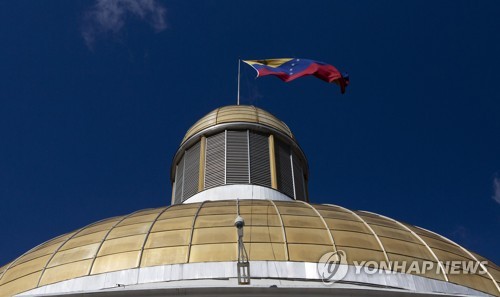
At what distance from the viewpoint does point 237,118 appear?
86.9 ft

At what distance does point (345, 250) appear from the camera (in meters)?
15.6

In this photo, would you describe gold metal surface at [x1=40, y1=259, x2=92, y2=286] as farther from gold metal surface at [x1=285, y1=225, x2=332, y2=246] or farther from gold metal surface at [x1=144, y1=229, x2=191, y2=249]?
gold metal surface at [x1=285, y1=225, x2=332, y2=246]

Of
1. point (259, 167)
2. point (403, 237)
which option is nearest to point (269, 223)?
point (403, 237)

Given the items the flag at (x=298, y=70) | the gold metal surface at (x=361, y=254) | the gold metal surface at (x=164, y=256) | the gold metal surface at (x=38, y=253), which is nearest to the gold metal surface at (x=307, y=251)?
the gold metal surface at (x=361, y=254)

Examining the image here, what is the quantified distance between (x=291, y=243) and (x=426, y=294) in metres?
3.25

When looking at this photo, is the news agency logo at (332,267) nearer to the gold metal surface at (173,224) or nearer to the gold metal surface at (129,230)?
the gold metal surface at (173,224)

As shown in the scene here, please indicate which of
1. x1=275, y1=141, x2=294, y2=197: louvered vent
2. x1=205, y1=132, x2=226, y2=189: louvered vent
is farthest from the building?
x1=275, y1=141, x2=294, y2=197: louvered vent

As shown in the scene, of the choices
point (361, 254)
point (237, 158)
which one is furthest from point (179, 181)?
point (361, 254)

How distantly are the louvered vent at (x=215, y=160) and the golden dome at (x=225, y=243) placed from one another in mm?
5180

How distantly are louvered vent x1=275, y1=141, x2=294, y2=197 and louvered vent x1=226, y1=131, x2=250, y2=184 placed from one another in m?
1.21

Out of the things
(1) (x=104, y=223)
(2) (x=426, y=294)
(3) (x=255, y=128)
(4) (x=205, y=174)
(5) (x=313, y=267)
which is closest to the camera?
(2) (x=426, y=294)

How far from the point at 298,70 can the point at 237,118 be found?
296 cm

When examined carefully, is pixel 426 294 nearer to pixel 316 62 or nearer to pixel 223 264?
pixel 223 264

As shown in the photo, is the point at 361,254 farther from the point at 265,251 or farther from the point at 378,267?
the point at 265,251
